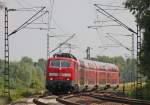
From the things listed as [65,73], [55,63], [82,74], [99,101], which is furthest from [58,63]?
[99,101]

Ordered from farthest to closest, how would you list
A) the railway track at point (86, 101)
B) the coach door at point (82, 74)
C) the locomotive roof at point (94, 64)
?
the locomotive roof at point (94, 64), the coach door at point (82, 74), the railway track at point (86, 101)

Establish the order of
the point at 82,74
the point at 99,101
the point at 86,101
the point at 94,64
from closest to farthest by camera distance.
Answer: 1. the point at 86,101
2. the point at 99,101
3. the point at 82,74
4. the point at 94,64

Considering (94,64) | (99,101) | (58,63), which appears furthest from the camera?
(94,64)

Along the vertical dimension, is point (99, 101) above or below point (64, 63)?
below

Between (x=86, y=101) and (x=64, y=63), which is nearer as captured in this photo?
(x=86, y=101)

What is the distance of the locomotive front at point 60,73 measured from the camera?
4572 cm

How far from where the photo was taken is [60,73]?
151ft

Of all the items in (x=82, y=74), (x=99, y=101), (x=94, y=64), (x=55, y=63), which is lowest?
(x=99, y=101)

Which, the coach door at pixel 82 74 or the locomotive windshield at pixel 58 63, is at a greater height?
the locomotive windshield at pixel 58 63

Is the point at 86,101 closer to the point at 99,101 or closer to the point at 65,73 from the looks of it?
the point at 99,101

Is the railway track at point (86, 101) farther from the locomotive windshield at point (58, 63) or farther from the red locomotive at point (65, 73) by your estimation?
the locomotive windshield at point (58, 63)

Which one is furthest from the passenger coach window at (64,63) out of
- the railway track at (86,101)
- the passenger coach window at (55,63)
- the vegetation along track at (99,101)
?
the railway track at (86,101)

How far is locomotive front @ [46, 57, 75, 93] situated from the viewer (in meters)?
45.7

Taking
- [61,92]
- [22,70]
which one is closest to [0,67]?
[22,70]
